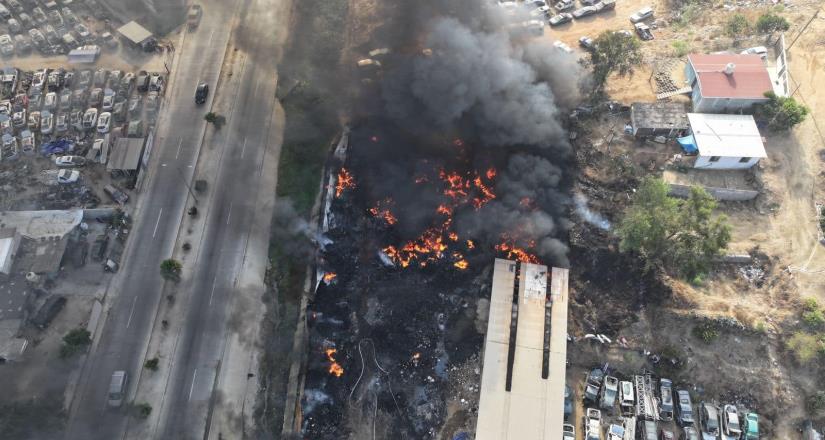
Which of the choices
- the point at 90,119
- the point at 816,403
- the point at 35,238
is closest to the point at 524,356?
the point at 816,403

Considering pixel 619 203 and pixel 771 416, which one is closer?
pixel 771 416

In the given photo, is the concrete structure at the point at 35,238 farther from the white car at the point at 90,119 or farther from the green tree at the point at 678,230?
the green tree at the point at 678,230

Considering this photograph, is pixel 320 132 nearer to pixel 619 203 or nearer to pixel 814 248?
pixel 619 203

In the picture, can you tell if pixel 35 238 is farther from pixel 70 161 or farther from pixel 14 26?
pixel 14 26

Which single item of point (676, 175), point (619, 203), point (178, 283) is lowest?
point (178, 283)

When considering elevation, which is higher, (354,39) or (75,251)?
(354,39)

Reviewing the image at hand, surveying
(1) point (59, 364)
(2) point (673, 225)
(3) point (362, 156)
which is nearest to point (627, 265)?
(2) point (673, 225)
